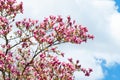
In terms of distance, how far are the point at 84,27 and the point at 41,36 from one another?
255 centimetres

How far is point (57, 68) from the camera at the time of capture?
25.6 metres

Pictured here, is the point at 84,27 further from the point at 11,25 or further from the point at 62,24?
the point at 11,25

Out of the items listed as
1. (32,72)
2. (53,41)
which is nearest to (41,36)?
(53,41)

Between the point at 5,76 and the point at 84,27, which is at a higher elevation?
the point at 84,27

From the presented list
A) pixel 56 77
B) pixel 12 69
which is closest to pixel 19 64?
pixel 12 69

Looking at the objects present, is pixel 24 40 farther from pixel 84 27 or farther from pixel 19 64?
pixel 84 27

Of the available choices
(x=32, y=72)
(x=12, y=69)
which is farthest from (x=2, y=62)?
(x=32, y=72)

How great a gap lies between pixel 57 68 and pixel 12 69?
256 cm

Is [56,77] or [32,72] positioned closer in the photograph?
[56,77]

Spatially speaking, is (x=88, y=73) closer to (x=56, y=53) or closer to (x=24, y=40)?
(x=56, y=53)

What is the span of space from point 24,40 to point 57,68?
8.76 ft

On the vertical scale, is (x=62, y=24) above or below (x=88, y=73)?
above

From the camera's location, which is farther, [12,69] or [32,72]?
[32,72]

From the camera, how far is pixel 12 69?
2544cm
